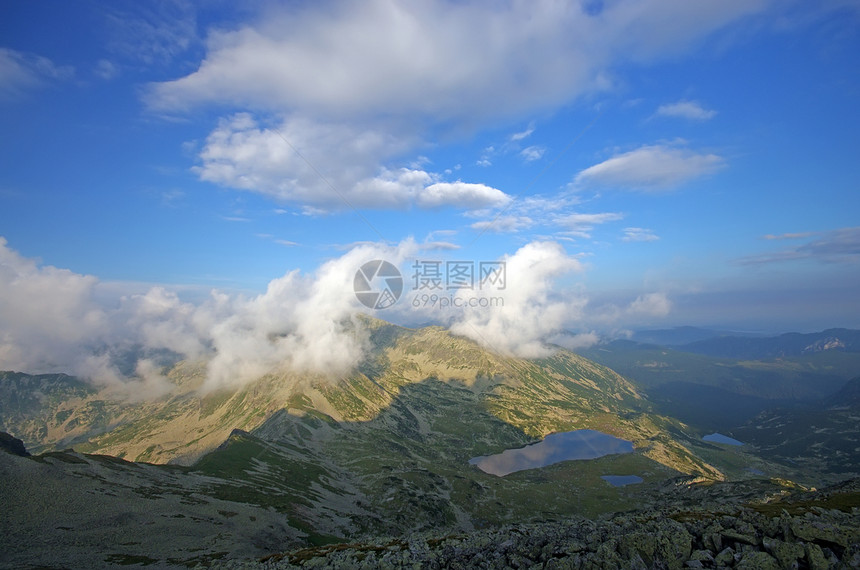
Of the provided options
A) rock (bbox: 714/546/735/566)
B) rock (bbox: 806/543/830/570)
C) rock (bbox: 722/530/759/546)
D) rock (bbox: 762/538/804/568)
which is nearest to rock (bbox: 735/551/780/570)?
rock (bbox: 762/538/804/568)

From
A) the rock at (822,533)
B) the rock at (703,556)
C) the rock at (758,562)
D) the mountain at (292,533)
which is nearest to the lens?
the rock at (758,562)

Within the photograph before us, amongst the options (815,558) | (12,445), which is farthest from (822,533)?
(12,445)

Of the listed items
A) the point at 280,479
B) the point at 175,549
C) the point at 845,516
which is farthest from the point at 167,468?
the point at 845,516

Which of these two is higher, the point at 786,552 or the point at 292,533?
the point at 786,552

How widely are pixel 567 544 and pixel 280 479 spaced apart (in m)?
167

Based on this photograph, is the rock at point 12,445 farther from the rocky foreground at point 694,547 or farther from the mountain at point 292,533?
the rocky foreground at point 694,547

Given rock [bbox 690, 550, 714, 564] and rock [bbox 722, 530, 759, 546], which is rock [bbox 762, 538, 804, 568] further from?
rock [bbox 690, 550, 714, 564]

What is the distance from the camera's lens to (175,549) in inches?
2783

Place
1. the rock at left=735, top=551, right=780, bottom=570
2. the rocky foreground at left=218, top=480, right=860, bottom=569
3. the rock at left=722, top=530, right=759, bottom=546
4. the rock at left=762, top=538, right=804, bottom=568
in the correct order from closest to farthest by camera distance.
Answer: the rock at left=762, top=538, right=804, bottom=568
the rock at left=735, top=551, right=780, bottom=570
the rocky foreground at left=218, top=480, right=860, bottom=569
the rock at left=722, top=530, right=759, bottom=546

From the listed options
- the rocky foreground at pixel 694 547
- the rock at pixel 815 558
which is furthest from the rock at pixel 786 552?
the rock at pixel 815 558

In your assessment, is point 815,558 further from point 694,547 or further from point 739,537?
point 694,547

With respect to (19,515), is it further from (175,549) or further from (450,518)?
(450,518)

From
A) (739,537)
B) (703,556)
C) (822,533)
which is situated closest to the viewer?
(822,533)

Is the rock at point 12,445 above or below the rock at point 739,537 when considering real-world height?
below
